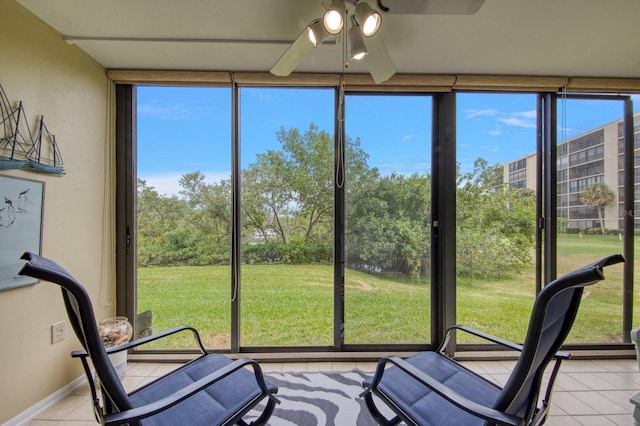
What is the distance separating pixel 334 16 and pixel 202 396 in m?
1.93

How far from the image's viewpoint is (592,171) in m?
2.44

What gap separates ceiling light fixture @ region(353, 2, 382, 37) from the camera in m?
1.25

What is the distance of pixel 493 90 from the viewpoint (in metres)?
2.44

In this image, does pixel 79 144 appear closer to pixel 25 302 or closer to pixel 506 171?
pixel 25 302

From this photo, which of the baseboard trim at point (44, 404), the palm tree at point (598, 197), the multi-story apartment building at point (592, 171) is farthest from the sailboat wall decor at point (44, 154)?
the palm tree at point (598, 197)

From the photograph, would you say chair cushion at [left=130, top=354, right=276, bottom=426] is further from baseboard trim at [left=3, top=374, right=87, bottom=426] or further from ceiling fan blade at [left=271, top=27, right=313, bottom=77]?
ceiling fan blade at [left=271, top=27, right=313, bottom=77]

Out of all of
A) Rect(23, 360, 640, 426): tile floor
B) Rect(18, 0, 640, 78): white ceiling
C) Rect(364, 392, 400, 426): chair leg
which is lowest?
Rect(23, 360, 640, 426): tile floor

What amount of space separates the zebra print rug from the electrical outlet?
1.45 meters

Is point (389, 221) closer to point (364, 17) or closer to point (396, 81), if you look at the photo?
point (396, 81)

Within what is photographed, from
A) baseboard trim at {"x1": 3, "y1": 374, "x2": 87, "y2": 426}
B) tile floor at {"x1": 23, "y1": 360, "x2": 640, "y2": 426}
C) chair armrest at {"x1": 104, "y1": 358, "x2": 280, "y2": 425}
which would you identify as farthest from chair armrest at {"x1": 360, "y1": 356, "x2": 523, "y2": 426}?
baseboard trim at {"x1": 3, "y1": 374, "x2": 87, "y2": 426}

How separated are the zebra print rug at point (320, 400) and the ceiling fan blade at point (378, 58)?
7.06 feet

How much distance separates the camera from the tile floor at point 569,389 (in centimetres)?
167

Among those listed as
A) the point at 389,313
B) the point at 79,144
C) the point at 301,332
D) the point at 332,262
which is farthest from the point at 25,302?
the point at 389,313

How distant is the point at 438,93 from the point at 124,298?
131 inches
